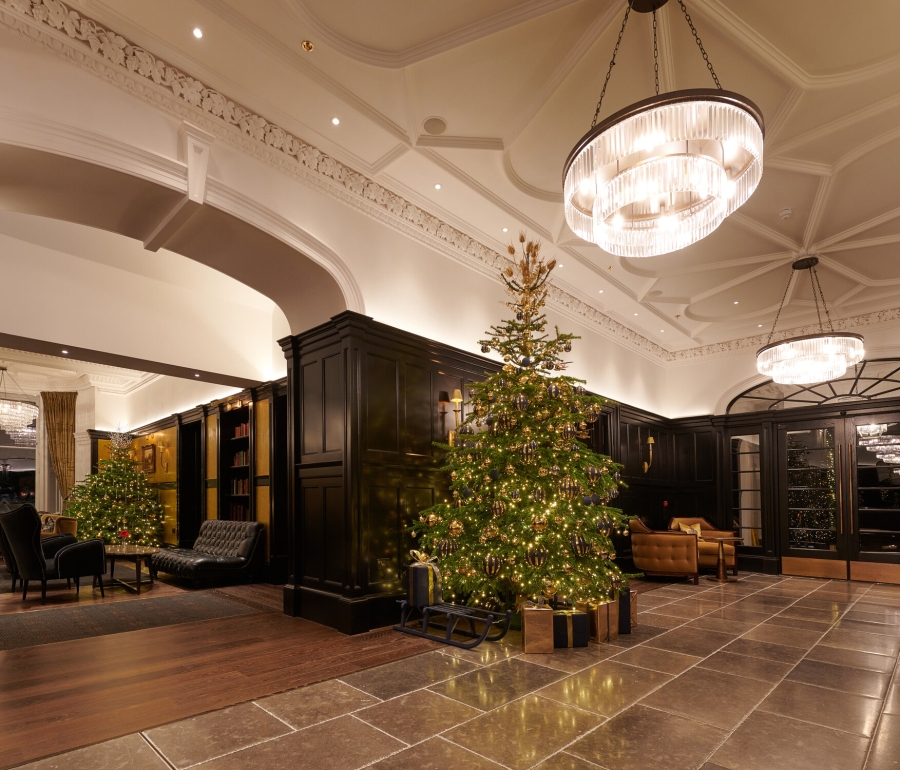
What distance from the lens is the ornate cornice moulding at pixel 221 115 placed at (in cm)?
384

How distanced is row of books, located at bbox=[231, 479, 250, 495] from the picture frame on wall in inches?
147

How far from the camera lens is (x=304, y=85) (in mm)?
4703

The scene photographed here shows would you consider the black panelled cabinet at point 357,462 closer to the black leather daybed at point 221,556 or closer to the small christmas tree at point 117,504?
the black leather daybed at point 221,556

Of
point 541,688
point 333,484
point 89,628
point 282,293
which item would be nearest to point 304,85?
point 282,293

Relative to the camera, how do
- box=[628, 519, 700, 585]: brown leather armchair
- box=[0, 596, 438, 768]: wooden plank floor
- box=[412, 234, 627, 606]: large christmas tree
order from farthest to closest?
box=[628, 519, 700, 585]: brown leather armchair → box=[412, 234, 627, 606]: large christmas tree → box=[0, 596, 438, 768]: wooden plank floor

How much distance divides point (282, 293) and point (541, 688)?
4.51 meters

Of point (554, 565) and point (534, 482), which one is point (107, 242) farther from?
point (554, 565)

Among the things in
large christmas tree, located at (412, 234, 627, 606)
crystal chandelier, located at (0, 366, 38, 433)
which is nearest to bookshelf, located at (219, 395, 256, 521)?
large christmas tree, located at (412, 234, 627, 606)

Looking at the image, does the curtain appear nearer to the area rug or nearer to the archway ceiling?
the area rug

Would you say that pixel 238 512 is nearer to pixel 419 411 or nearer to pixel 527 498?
pixel 419 411

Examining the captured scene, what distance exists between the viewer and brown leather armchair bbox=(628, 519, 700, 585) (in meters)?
8.48

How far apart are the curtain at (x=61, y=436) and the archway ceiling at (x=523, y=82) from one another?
1237 cm

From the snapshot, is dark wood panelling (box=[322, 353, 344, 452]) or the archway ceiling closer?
the archway ceiling

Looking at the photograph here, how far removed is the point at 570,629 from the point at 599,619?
33 centimetres
